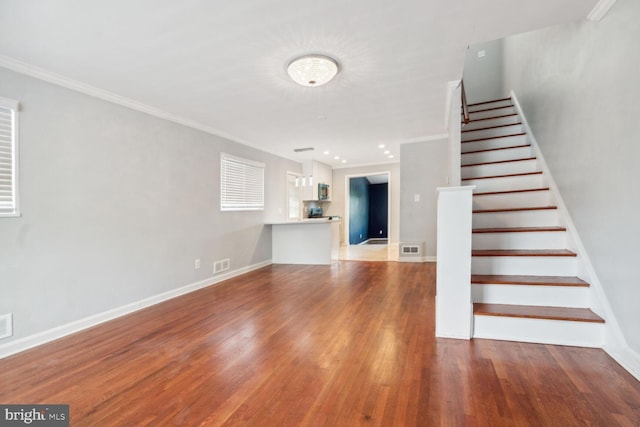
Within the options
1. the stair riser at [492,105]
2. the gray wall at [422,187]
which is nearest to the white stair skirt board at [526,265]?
the gray wall at [422,187]

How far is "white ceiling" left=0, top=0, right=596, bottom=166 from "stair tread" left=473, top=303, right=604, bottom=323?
2209mm

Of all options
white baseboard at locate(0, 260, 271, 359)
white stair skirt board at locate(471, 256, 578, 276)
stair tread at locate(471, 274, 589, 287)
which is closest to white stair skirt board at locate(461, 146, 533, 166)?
white stair skirt board at locate(471, 256, 578, 276)

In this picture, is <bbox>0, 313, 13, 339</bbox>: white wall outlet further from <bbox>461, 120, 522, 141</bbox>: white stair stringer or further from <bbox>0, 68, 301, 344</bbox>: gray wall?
<bbox>461, 120, 522, 141</bbox>: white stair stringer

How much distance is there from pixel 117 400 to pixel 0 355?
4.66 ft

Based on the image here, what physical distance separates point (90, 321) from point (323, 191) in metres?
6.05

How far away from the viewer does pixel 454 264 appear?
→ 2.35 m

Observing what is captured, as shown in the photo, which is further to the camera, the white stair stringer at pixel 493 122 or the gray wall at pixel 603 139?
the white stair stringer at pixel 493 122

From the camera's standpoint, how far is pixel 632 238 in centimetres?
178

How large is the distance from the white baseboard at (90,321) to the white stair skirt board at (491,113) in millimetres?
5197

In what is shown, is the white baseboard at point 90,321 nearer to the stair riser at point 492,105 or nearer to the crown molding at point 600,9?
the crown molding at point 600,9

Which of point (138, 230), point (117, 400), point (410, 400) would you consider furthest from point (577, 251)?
point (138, 230)

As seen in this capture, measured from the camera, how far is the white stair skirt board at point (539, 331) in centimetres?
211

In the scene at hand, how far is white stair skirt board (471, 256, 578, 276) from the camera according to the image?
2539 mm

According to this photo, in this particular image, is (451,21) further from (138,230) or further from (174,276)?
(174,276)
